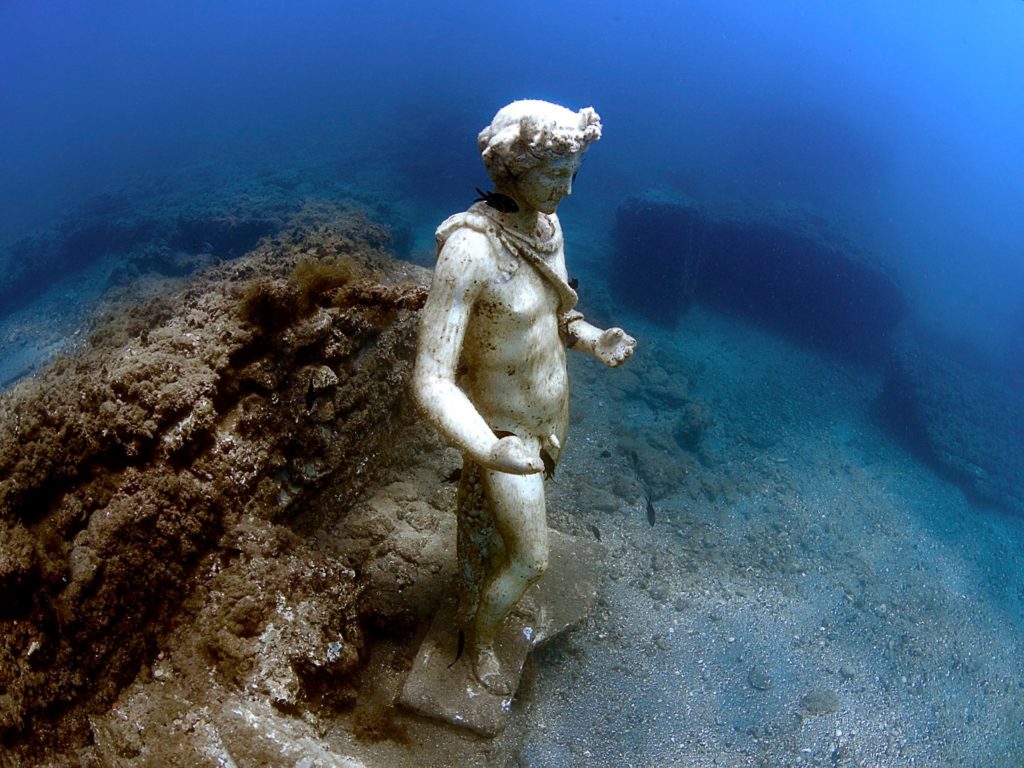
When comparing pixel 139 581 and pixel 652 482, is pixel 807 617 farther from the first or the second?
pixel 139 581

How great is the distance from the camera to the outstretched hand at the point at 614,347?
9.05 ft

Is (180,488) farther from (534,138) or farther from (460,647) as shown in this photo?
(534,138)

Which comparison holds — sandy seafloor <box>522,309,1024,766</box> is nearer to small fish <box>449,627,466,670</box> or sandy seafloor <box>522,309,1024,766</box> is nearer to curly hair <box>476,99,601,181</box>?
small fish <box>449,627,466,670</box>

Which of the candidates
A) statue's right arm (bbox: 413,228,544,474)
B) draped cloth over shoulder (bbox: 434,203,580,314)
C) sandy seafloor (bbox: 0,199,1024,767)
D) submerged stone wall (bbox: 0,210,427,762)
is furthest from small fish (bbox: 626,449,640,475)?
statue's right arm (bbox: 413,228,544,474)

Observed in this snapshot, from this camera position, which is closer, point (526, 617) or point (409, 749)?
point (409, 749)

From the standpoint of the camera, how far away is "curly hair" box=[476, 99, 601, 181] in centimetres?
218

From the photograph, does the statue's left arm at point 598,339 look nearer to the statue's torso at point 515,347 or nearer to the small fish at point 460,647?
the statue's torso at point 515,347

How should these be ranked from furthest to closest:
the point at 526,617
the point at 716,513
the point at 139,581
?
the point at 716,513
the point at 526,617
the point at 139,581

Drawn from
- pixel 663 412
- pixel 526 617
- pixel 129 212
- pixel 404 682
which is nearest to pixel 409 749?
pixel 404 682

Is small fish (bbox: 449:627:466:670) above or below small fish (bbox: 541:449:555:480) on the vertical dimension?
below

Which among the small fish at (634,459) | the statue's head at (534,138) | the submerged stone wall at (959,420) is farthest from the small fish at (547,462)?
the submerged stone wall at (959,420)

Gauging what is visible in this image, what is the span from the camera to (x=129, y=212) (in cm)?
1566

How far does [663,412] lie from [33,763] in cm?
675

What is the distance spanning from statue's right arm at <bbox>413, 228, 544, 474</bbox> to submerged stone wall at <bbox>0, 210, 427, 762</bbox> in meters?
1.03
